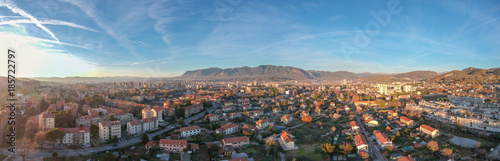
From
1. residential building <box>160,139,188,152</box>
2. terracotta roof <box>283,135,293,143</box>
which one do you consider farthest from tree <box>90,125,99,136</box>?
terracotta roof <box>283,135,293,143</box>

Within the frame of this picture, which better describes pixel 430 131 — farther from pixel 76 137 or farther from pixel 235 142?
pixel 76 137

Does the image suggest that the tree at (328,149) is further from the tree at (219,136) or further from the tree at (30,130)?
the tree at (30,130)

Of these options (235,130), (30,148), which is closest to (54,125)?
(30,148)

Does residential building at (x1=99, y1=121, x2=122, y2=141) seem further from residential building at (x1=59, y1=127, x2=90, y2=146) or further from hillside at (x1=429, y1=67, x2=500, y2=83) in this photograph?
hillside at (x1=429, y1=67, x2=500, y2=83)

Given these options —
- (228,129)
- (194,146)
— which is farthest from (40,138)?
(228,129)

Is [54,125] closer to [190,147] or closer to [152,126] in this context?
[152,126]

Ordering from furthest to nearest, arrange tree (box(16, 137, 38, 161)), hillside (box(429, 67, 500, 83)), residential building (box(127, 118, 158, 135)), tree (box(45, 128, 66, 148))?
hillside (box(429, 67, 500, 83)) → residential building (box(127, 118, 158, 135)) → tree (box(45, 128, 66, 148)) → tree (box(16, 137, 38, 161))

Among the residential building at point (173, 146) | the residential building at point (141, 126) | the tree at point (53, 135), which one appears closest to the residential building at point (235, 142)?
the residential building at point (173, 146)

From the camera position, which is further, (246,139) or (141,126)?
(141,126)
